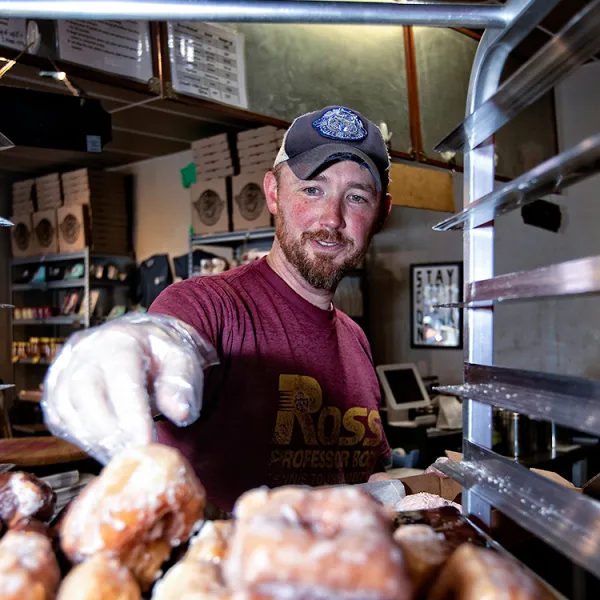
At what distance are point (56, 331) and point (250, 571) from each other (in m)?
6.74

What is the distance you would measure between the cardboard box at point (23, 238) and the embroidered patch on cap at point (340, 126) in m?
4.97

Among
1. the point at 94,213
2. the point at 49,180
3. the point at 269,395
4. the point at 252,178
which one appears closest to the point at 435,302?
the point at 252,178

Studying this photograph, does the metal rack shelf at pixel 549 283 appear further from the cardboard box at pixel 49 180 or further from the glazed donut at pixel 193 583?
the cardboard box at pixel 49 180

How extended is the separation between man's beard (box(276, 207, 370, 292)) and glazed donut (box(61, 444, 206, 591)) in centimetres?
115

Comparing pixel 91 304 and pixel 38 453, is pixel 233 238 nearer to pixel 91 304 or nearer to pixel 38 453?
pixel 91 304

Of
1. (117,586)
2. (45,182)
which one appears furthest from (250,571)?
(45,182)

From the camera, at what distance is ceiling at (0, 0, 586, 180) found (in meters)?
3.52

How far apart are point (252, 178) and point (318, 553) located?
13.0 ft

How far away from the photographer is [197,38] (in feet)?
10.8

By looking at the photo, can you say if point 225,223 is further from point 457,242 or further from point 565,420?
point 565,420

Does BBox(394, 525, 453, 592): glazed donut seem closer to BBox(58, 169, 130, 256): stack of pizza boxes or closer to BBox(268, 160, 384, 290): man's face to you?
BBox(268, 160, 384, 290): man's face

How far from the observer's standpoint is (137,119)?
4918 millimetres

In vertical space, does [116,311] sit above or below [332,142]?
below

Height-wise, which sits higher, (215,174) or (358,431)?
(215,174)
